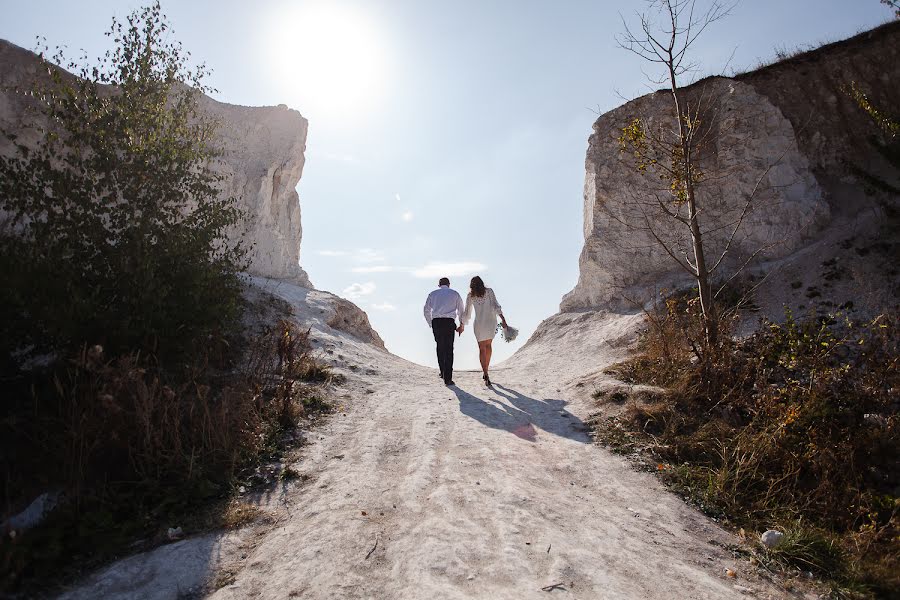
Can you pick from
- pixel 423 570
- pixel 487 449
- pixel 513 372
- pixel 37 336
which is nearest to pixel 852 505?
pixel 487 449

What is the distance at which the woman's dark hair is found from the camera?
987 centimetres

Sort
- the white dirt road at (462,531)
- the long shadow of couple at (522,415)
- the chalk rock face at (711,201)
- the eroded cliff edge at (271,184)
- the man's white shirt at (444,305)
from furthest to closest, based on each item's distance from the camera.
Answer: the eroded cliff edge at (271,184), the chalk rock face at (711,201), the man's white shirt at (444,305), the long shadow of couple at (522,415), the white dirt road at (462,531)

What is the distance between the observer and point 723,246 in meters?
14.1

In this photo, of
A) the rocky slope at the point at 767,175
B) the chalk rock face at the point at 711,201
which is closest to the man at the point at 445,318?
the chalk rock face at the point at 711,201

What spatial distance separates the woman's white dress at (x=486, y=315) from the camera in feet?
32.5

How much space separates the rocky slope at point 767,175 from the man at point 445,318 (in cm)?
663

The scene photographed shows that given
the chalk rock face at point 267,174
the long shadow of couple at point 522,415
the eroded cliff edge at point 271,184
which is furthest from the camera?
the chalk rock face at point 267,174

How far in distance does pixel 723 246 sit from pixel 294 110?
16596 millimetres

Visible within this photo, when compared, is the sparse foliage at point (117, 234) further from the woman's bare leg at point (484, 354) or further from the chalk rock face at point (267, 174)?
the chalk rock face at point (267, 174)

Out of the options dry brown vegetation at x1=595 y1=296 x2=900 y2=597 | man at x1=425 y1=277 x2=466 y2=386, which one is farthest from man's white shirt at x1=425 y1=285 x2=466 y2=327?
dry brown vegetation at x1=595 y1=296 x2=900 y2=597

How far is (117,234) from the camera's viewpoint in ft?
20.2

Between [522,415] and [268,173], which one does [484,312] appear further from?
[268,173]

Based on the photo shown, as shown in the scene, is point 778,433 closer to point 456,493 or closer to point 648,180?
point 456,493

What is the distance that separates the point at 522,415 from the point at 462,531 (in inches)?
146
